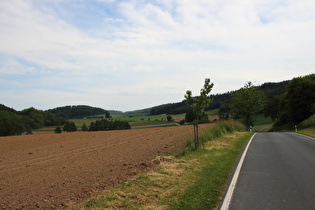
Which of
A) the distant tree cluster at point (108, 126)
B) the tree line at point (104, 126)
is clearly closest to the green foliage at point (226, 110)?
the distant tree cluster at point (108, 126)

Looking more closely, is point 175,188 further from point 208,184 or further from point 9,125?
point 9,125

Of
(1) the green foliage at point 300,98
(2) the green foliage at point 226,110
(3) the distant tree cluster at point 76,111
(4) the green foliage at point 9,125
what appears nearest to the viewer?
(1) the green foliage at point 300,98

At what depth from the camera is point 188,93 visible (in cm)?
1196

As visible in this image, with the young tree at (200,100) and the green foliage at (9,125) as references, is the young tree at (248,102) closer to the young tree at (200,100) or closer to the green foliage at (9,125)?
the young tree at (200,100)

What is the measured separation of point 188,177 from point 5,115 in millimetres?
56116

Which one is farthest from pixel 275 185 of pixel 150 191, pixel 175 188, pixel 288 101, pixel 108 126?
pixel 108 126

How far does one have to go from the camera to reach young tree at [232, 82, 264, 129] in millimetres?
35094

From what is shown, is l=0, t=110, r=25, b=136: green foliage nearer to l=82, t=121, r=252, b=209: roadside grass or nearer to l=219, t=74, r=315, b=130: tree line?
l=219, t=74, r=315, b=130: tree line

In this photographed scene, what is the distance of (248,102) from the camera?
115 feet

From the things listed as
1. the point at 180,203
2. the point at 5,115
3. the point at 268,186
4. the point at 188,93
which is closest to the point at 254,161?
the point at 268,186

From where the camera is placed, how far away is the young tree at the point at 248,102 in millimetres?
35094

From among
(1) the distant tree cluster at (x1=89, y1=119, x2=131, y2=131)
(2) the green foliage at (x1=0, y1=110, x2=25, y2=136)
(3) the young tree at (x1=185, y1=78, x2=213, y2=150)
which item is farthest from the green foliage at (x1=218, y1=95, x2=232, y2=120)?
(2) the green foliage at (x1=0, y1=110, x2=25, y2=136)

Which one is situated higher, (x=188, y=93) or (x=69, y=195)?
(x=188, y=93)

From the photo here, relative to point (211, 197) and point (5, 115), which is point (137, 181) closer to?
point (211, 197)
